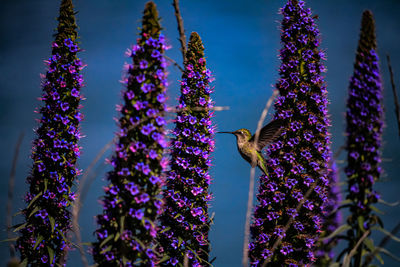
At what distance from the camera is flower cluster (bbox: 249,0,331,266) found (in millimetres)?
12031

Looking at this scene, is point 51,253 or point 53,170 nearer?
point 51,253

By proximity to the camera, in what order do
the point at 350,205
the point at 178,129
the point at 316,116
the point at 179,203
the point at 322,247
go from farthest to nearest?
the point at 316,116
the point at 178,129
the point at 179,203
the point at 350,205
the point at 322,247

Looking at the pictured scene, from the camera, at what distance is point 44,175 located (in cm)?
1039

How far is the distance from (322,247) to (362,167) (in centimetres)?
194

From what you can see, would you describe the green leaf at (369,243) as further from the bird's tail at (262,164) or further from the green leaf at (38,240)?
the green leaf at (38,240)

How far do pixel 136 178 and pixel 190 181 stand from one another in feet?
12.1

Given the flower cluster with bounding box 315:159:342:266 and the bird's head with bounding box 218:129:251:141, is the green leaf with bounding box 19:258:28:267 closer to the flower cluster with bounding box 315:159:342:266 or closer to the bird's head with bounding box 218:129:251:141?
the flower cluster with bounding box 315:159:342:266

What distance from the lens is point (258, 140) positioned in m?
12.8

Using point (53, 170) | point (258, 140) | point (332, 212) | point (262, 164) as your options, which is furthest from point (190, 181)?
point (332, 212)

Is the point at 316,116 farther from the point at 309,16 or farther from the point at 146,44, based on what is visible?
the point at 146,44

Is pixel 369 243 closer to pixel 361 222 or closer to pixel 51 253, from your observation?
pixel 361 222

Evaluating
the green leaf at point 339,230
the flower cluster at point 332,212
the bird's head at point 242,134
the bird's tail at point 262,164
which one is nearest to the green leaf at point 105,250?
the flower cluster at point 332,212

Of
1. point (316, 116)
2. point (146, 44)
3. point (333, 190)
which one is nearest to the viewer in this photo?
point (333, 190)

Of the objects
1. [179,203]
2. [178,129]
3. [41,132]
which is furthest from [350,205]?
[41,132]
